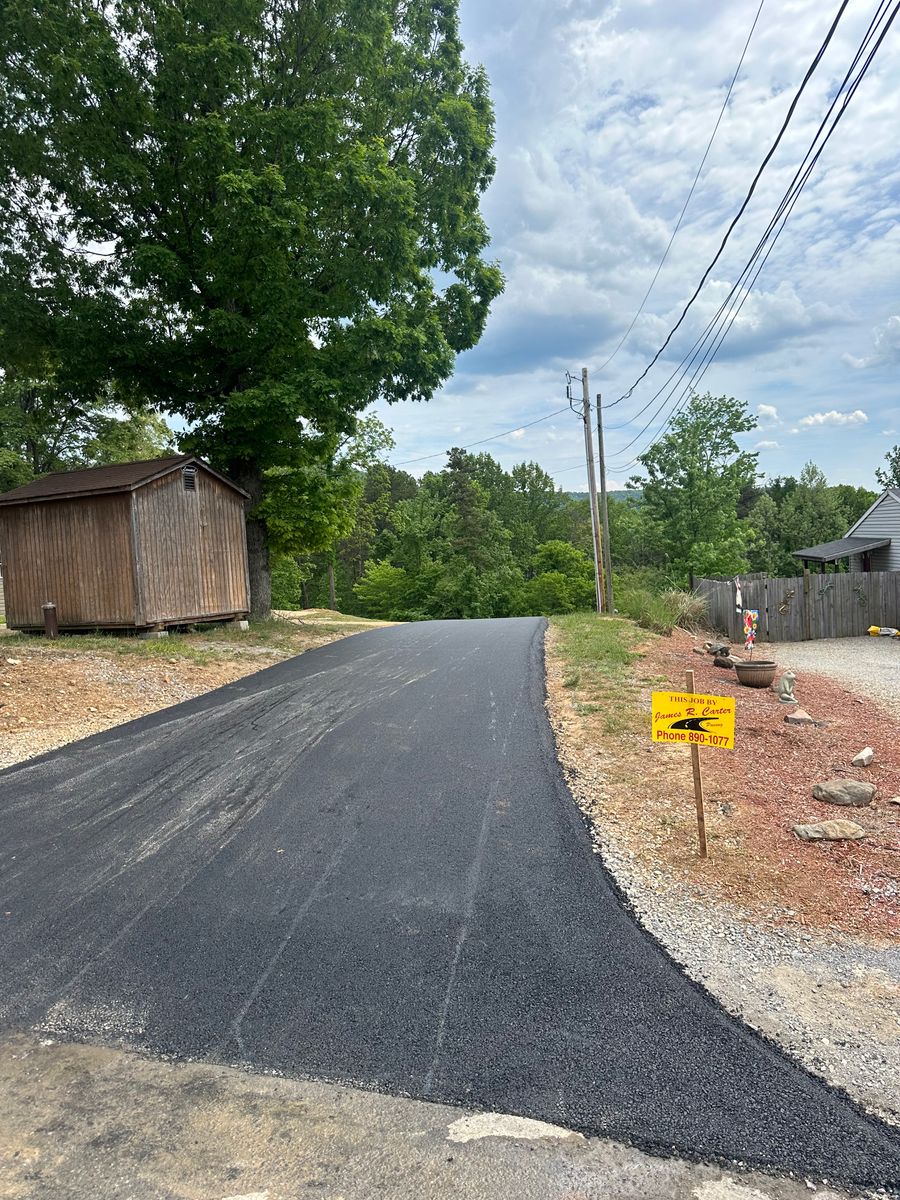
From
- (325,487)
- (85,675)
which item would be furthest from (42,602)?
(325,487)

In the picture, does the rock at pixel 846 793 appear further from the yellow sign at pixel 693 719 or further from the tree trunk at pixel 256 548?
the tree trunk at pixel 256 548

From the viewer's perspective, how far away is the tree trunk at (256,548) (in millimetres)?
16891

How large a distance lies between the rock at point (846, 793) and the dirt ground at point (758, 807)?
0.08 metres

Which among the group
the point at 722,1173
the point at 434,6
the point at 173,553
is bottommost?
the point at 722,1173

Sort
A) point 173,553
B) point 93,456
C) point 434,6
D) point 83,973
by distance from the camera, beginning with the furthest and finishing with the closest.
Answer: point 93,456, point 434,6, point 173,553, point 83,973

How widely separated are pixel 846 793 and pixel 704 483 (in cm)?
3078

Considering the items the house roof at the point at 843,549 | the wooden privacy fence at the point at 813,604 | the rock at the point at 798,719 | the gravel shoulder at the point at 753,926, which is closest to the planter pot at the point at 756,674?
the rock at the point at 798,719

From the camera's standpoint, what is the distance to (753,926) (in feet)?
11.1

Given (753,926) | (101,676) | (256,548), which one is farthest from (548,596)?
(753,926)

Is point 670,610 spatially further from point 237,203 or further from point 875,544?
point 237,203

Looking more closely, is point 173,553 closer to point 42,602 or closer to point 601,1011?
point 42,602

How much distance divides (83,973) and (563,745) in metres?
4.31

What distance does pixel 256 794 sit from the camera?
17.7 ft

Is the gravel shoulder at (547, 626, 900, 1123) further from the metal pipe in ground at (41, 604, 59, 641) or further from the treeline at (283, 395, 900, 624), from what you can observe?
the treeline at (283, 395, 900, 624)
